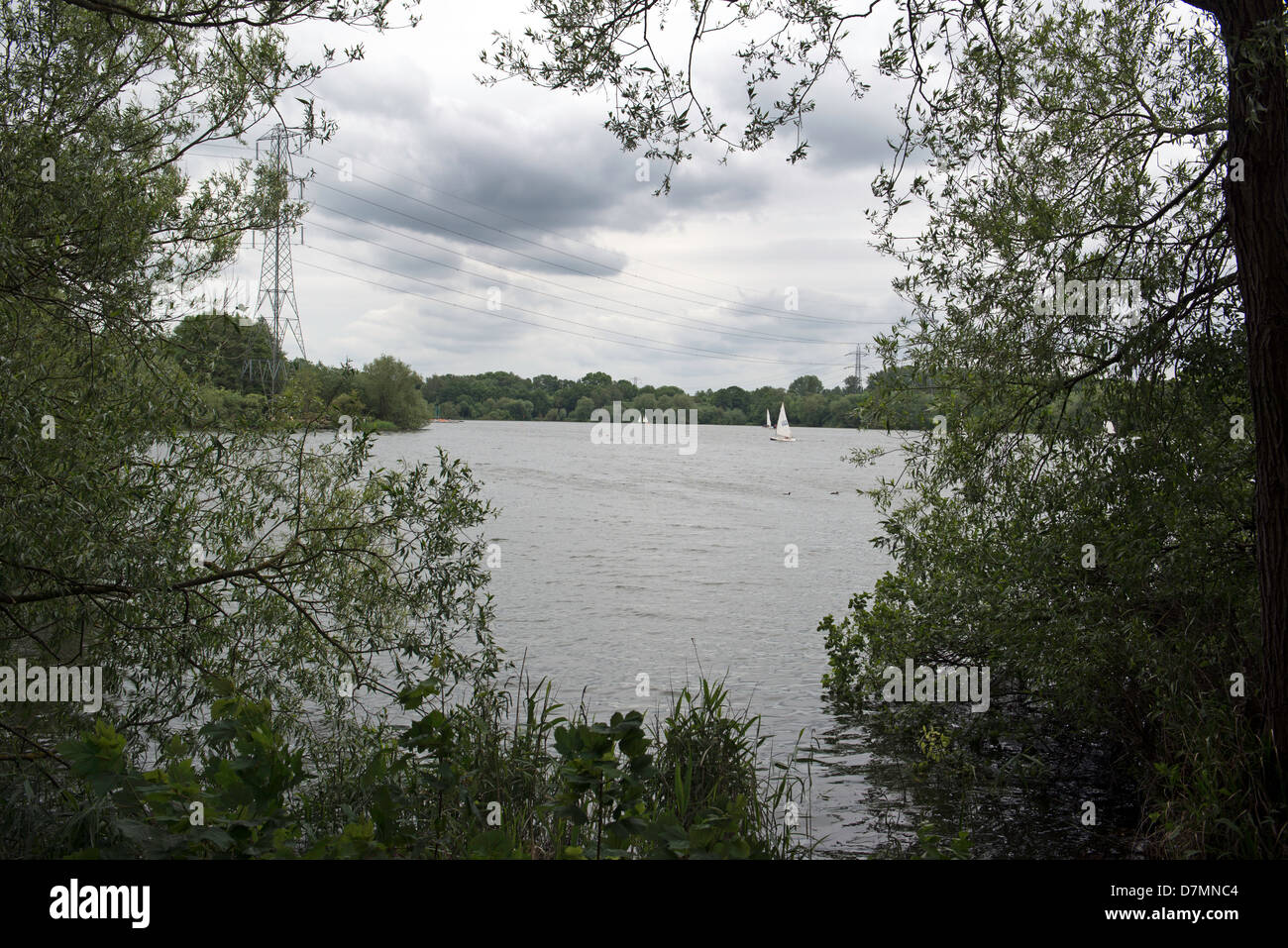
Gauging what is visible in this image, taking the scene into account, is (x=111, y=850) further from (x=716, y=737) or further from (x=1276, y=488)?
(x=1276, y=488)

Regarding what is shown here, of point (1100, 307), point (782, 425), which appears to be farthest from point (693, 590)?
point (782, 425)

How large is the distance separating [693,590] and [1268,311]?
21321 millimetres

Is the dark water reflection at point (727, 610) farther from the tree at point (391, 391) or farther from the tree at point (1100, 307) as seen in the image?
the tree at point (391, 391)

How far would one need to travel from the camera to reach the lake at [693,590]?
14.6 m

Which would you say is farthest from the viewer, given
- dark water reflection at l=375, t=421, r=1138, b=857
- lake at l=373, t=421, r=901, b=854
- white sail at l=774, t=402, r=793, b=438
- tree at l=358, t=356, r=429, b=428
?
white sail at l=774, t=402, r=793, b=438

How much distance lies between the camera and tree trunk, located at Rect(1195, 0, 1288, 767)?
18.7ft

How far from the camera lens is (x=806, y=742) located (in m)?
12.9

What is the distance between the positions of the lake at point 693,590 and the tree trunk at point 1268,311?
455cm

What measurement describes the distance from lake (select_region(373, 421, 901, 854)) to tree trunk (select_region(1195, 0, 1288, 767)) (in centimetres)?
455

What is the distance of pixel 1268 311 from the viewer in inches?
231

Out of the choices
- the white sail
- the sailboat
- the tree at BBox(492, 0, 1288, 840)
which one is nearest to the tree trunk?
the tree at BBox(492, 0, 1288, 840)

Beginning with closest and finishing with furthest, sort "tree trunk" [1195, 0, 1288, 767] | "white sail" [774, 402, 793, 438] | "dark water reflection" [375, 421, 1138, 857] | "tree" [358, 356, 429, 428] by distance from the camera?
"tree trunk" [1195, 0, 1288, 767] < "dark water reflection" [375, 421, 1138, 857] < "tree" [358, 356, 429, 428] < "white sail" [774, 402, 793, 438]

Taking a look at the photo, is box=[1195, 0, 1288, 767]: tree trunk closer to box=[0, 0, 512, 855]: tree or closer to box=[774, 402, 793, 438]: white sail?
box=[0, 0, 512, 855]: tree
